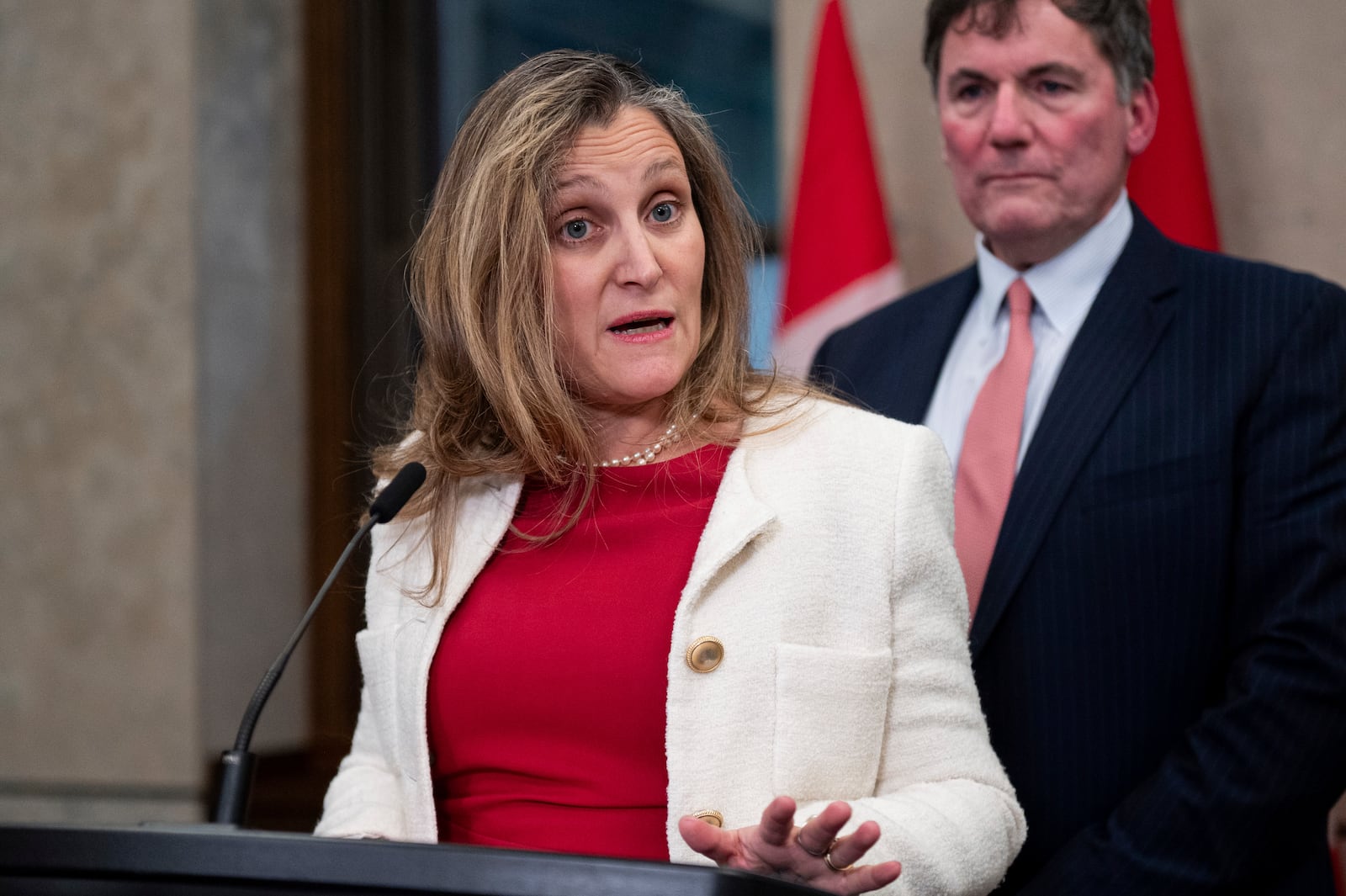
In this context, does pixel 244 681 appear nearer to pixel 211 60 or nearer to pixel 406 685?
pixel 211 60

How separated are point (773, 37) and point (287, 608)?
2111mm

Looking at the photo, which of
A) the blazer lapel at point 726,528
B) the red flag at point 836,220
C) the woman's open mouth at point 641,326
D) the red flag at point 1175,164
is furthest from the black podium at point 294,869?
the red flag at point 836,220

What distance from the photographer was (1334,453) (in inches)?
71.6

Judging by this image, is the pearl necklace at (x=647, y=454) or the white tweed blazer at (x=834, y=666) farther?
the pearl necklace at (x=647, y=454)

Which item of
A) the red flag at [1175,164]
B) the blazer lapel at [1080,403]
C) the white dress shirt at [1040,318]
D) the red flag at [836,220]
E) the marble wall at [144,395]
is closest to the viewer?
the blazer lapel at [1080,403]

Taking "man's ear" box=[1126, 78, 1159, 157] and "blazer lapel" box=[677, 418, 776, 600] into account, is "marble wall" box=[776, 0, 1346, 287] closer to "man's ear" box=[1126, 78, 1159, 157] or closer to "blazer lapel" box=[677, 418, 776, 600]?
"man's ear" box=[1126, 78, 1159, 157]

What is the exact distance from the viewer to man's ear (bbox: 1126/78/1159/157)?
2172 millimetres

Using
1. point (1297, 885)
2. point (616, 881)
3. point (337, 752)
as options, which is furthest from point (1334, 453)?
point (337, 752)

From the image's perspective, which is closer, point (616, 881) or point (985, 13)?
point (616, 881)

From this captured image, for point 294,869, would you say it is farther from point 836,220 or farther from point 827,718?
point 836,220

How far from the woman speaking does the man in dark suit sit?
426 mm

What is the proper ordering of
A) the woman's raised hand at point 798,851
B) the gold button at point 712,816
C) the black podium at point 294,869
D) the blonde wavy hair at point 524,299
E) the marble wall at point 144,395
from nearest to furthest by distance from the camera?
the black podium at point 294,869, the woman's raised hand at point 798,851, the gold button at point 712,816, the blonde wavy hair at point 524,299, the marble wall at point 144,395

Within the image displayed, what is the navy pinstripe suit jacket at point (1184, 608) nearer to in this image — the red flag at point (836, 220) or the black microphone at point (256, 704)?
the black microphone at point (256, 704)

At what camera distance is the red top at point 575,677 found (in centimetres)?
143
